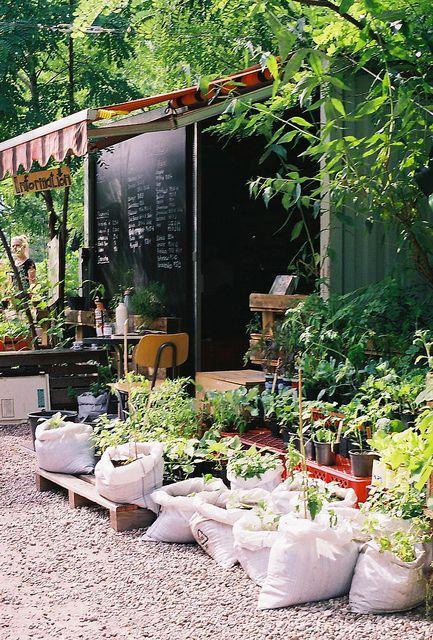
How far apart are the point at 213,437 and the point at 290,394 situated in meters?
0.50

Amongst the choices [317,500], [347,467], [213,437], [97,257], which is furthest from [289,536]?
[97,257]

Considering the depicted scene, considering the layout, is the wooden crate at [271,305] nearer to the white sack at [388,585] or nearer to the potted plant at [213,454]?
the potted plant at [213,454]

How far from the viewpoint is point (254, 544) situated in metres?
4.05

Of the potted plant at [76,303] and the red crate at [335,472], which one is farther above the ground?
the potted plant at [76,303]

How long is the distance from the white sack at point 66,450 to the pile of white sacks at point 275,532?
1.74 ft

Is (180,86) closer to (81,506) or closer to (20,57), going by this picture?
(20,57)

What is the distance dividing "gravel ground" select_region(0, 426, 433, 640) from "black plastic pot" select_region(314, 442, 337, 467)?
31.6 inches

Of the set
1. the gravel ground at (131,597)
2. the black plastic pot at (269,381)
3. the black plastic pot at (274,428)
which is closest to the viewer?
the gravel ground at (131,597)

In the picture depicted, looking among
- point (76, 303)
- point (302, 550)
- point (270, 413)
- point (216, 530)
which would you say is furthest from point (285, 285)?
point (76, 303)

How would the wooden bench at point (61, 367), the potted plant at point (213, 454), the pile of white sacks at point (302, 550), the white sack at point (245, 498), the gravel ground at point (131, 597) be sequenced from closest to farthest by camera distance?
the gravel ground at point (131, 597), the pile of white sacks at point (302, 550), the white sack at point (245, 498), the potted plant at point (213, 454), the wooden bench at point (61, 367)

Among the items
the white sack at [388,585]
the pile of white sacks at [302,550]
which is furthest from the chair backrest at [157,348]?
the white sack at [388,585]

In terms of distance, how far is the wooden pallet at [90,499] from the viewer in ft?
16.1

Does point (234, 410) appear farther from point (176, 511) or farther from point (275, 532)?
point (275, 532)

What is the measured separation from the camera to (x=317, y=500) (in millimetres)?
3943
